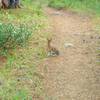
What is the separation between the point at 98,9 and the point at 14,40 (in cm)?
725

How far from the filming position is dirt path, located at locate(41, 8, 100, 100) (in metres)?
6.70

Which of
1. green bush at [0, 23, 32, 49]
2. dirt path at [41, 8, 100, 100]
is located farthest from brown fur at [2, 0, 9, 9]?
green bush at [0, 23, 32, 49]

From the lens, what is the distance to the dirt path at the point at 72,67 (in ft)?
22.0

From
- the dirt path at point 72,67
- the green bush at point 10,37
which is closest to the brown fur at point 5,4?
the dirt path at point 72,67

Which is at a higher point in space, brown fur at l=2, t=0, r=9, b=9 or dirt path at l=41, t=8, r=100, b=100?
brown fur at l=2, t=0, r=9, b=9

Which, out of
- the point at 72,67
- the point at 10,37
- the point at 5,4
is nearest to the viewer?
the point at 72,67

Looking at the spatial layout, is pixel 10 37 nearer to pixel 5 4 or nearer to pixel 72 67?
pixel 72 67

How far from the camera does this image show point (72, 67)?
26.2 ft

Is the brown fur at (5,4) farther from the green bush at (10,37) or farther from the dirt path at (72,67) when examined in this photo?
the green bush at (10,37)

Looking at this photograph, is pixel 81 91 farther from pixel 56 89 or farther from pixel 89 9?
pixel 89 9

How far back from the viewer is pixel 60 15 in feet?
44.7

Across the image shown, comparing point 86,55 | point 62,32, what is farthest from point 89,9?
point 86,55

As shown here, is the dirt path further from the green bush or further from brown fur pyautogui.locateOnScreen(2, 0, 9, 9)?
brown fur pyautogui.locateOnScreen(2, 0, 9, 9)

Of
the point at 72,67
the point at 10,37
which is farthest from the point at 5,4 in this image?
the point at 72,67
